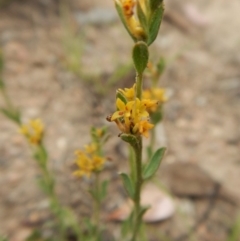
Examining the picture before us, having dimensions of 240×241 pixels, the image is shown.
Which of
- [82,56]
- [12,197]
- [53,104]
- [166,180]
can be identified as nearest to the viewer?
[12,197]

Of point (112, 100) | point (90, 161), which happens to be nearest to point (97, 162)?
point (90, 161)

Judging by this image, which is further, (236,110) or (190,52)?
(190,52)

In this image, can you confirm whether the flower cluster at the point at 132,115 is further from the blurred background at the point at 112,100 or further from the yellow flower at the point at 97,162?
the blurred background at the point at 112,100

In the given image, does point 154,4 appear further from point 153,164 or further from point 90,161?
point 90,161

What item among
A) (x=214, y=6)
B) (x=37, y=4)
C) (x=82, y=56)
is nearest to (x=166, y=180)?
(x=82, y=56)

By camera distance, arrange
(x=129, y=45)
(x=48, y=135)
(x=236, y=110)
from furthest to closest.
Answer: (x=129, y=45)
(x=236, y=110)
(x=48, y=135)

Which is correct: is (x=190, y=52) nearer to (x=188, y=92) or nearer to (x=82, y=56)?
(x=188, y=92)
